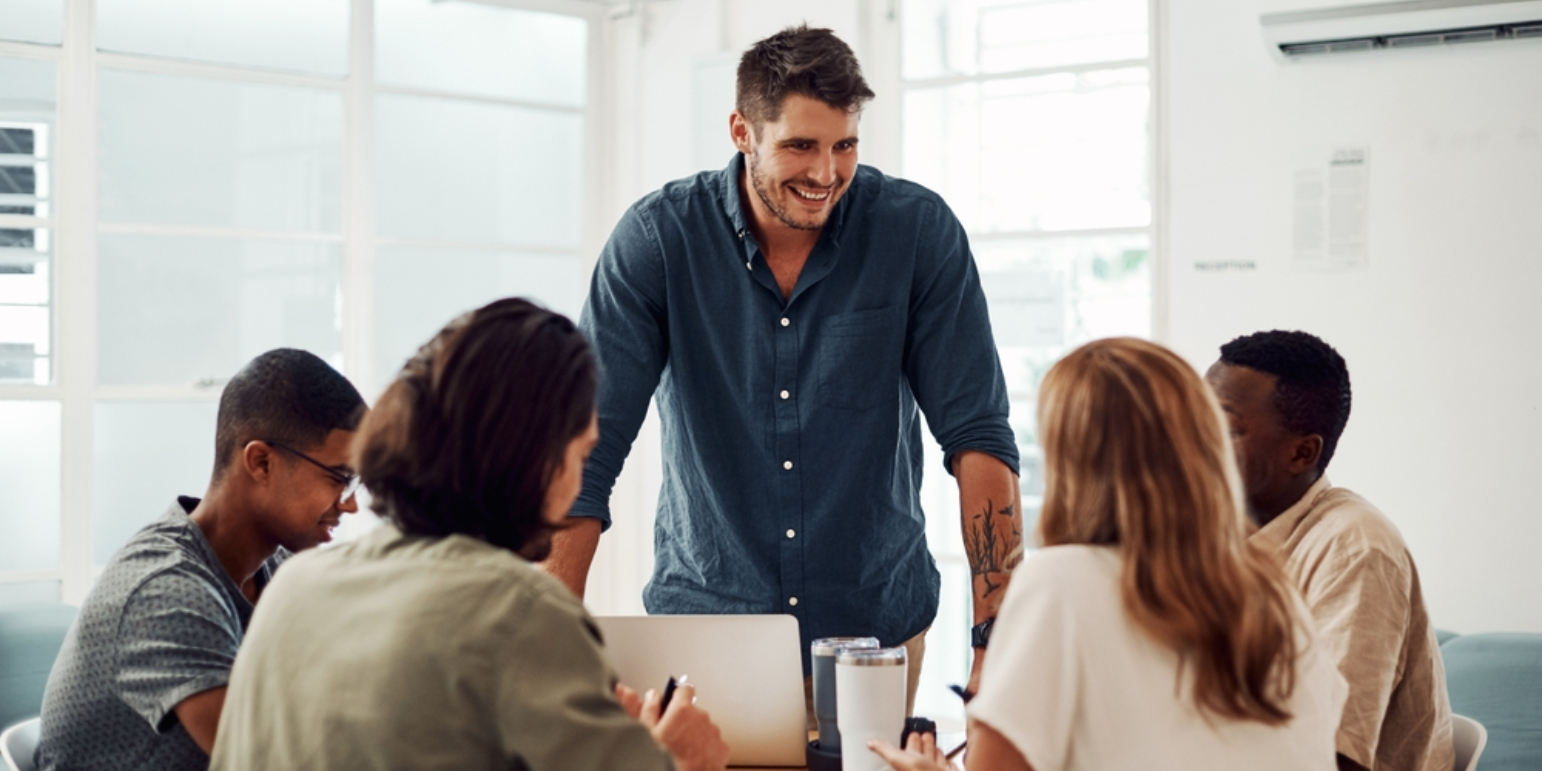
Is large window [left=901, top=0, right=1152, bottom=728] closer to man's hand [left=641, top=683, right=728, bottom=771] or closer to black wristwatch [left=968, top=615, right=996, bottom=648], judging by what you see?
black wristwatch [left=968, top=615, right=996, bottom=648]

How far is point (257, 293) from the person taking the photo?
4.16m

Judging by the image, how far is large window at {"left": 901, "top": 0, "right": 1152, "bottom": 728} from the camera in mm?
4016

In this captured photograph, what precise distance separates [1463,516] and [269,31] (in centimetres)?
358

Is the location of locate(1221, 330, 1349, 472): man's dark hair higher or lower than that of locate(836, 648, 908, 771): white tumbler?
higher

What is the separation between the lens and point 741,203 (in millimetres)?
2186

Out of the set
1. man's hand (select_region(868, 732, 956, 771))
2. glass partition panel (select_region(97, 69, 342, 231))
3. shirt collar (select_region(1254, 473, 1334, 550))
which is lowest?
man's hand (select_region(868, 732, 956, 771))

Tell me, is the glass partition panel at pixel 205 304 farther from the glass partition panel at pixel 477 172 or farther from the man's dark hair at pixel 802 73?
the man's dark hair at pixel 802 73

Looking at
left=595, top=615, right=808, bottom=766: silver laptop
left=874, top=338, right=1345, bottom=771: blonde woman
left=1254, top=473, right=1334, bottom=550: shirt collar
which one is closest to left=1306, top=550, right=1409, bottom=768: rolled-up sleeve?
left=1254, top=473, right=1334, bottom=550: shirt collar

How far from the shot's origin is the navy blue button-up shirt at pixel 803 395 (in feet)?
6.86

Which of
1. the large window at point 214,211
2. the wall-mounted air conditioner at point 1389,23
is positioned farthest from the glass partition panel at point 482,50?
the wall-mounted air conditioner at point 1389,23

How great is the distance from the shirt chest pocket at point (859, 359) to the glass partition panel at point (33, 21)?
2.83 meters

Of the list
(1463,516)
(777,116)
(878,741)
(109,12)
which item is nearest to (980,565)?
(878,741)

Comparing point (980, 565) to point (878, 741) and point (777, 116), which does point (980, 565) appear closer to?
point (878, 741)

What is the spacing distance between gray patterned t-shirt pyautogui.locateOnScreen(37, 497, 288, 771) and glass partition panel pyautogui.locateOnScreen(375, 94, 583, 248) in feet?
9.72
